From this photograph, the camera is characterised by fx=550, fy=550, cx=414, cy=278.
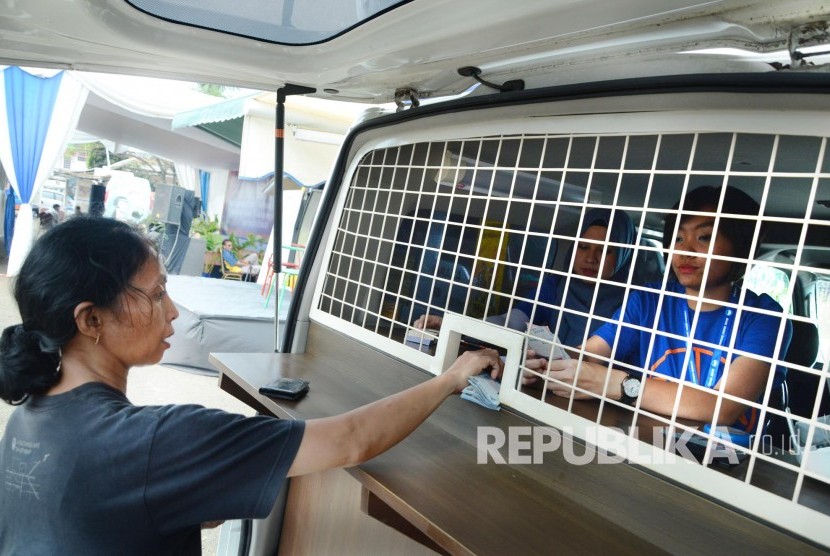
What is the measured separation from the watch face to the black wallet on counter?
0.70 metres

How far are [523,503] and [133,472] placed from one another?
61cm

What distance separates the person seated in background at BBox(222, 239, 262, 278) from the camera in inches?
382

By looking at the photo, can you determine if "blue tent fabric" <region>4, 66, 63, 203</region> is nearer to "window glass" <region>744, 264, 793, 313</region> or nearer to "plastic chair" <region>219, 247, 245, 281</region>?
"plastic chair" <region>219, 247, 245, 281</region>

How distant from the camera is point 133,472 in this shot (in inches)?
33.8

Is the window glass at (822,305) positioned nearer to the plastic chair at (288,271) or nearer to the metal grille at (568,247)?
the metal grille at (568,247)

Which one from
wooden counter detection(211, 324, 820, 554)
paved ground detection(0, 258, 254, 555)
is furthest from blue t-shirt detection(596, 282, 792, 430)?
paved ground detection(0, 258, 254, 555)

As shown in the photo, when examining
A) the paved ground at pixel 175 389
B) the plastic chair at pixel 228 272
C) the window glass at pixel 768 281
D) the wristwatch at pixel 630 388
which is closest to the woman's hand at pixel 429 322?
the wristwatch at pixel 630 388

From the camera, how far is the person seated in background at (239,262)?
382 inches

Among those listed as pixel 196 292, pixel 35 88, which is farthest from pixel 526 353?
pixel 35 88

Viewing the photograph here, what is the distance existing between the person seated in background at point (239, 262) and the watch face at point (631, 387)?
9197 mm

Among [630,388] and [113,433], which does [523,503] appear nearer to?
[630,388]

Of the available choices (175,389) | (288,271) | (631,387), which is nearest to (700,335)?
(631,387)

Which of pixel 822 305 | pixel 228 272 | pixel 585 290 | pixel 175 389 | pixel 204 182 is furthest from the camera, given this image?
pixel 204 182

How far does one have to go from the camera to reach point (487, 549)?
72 cm
